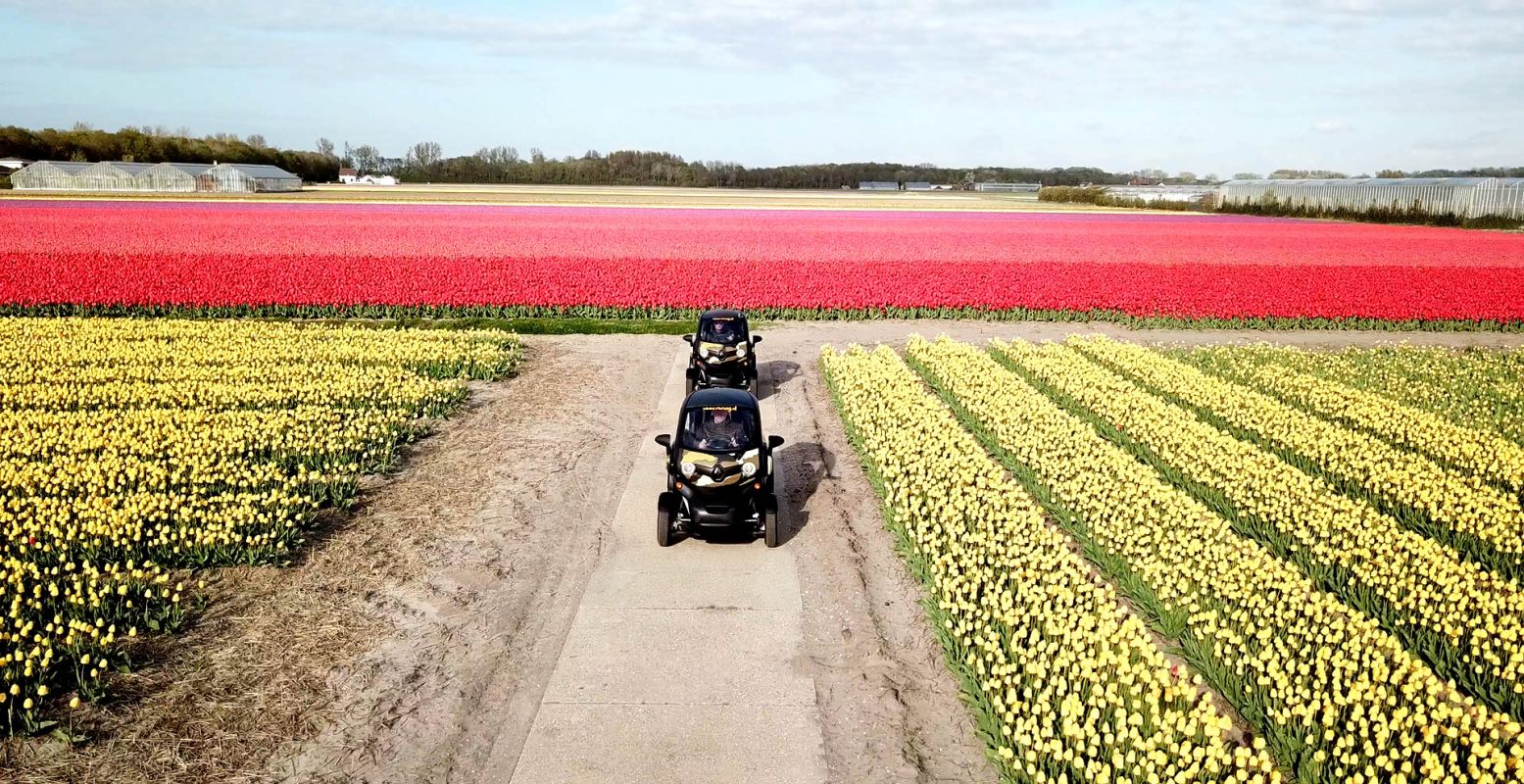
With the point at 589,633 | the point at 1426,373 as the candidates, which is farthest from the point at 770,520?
the point at 1426,373

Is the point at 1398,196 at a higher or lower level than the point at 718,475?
higher

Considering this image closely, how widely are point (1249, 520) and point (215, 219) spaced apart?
64.6m

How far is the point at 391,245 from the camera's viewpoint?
45875 millimetres

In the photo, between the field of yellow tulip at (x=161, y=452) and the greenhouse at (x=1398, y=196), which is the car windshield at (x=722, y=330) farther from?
the greenhouse at (x=1398, y=196)

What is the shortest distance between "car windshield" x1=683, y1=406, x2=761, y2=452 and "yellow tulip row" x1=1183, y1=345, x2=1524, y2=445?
12712 millimetres

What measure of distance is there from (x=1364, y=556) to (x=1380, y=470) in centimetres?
402

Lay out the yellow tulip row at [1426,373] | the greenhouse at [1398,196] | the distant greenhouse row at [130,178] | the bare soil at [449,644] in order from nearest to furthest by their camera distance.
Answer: the bare soil at [449,644] → the yellow tulip row at [1426,373] → the greenhouse at [1398,196] → the distant greenhouse row at [130,178]

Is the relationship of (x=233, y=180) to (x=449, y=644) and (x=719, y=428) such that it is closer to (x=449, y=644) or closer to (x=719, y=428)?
(x=719, y=428)

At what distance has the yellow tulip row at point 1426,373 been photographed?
17.8 metres

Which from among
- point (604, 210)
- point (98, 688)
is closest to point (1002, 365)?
point (98, 688)

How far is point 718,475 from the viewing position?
11.4m

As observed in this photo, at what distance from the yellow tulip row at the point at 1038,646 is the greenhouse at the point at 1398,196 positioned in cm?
8275

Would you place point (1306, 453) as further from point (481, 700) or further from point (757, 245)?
point (757, 245)

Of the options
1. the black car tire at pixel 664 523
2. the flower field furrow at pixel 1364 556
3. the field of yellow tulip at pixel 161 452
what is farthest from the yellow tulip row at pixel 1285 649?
the field of yellow tulip at pixel 161 452
